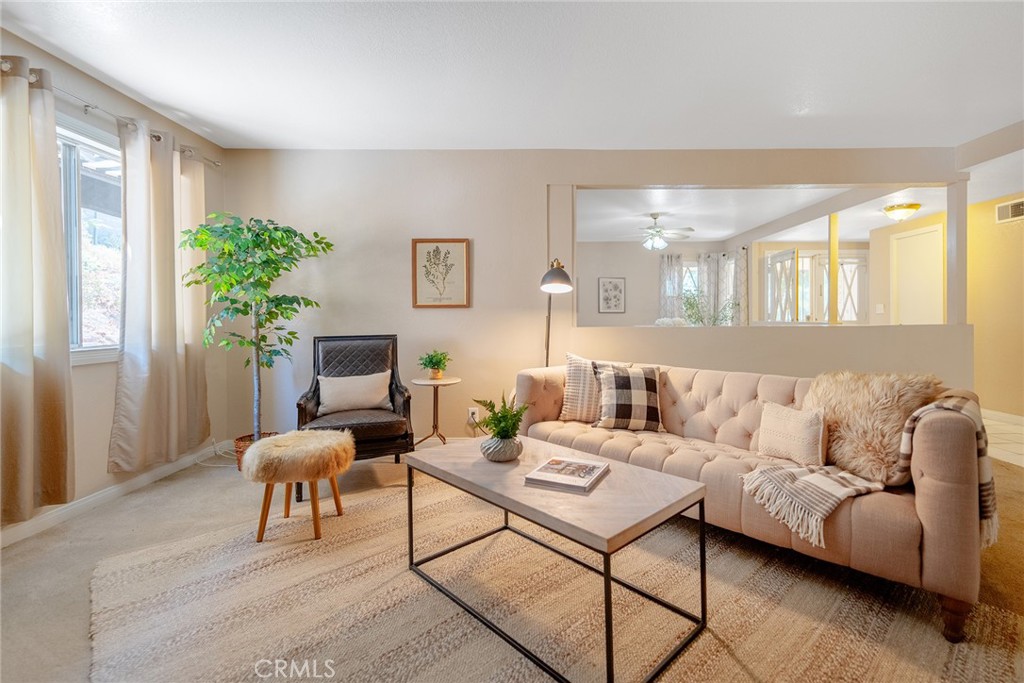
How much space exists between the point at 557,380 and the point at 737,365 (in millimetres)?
1923

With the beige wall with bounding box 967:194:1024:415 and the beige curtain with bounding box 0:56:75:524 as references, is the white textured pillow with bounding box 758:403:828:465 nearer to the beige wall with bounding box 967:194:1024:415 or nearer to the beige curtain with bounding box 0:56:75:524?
the beige curtain with bounding box 0:56:75:524

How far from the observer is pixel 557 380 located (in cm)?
296

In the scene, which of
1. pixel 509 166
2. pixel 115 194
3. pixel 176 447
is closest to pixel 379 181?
pixel 509 166

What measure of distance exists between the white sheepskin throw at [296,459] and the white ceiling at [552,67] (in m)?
2.05

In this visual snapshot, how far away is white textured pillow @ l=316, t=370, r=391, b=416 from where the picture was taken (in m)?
3.06

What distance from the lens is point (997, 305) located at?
15.4 feet

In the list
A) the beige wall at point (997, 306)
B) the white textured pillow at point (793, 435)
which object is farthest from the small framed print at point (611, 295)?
the white textured pillow at point (793, 435)

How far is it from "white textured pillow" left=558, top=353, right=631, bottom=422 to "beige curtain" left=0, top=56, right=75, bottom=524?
2725 mm

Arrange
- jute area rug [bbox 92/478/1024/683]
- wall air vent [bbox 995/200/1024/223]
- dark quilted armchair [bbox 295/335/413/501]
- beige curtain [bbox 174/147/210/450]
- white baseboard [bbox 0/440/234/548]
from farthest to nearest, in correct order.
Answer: wall air vent [bbox 995/200/1024/223] < beige curtain [bbox 174/147/210/450] < dark quilted armchair [bbox 295/335/413/501] < white baseboard [bbox 0/440/234/548] < jute area rug [bbox 92/478/1024/683]

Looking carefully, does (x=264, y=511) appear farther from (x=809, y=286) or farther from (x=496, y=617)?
(x=809, y=286)

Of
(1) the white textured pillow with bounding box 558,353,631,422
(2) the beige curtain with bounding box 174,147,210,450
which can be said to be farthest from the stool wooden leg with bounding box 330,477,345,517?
(2) the beige curtain with bounding box 174,147,210,450

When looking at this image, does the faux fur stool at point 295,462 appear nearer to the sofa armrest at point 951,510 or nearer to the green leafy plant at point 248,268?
the green leafy plant at point 248,268

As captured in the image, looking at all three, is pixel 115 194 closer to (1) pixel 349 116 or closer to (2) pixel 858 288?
(1) pixel 349 116

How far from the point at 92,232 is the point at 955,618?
4.52 metres
